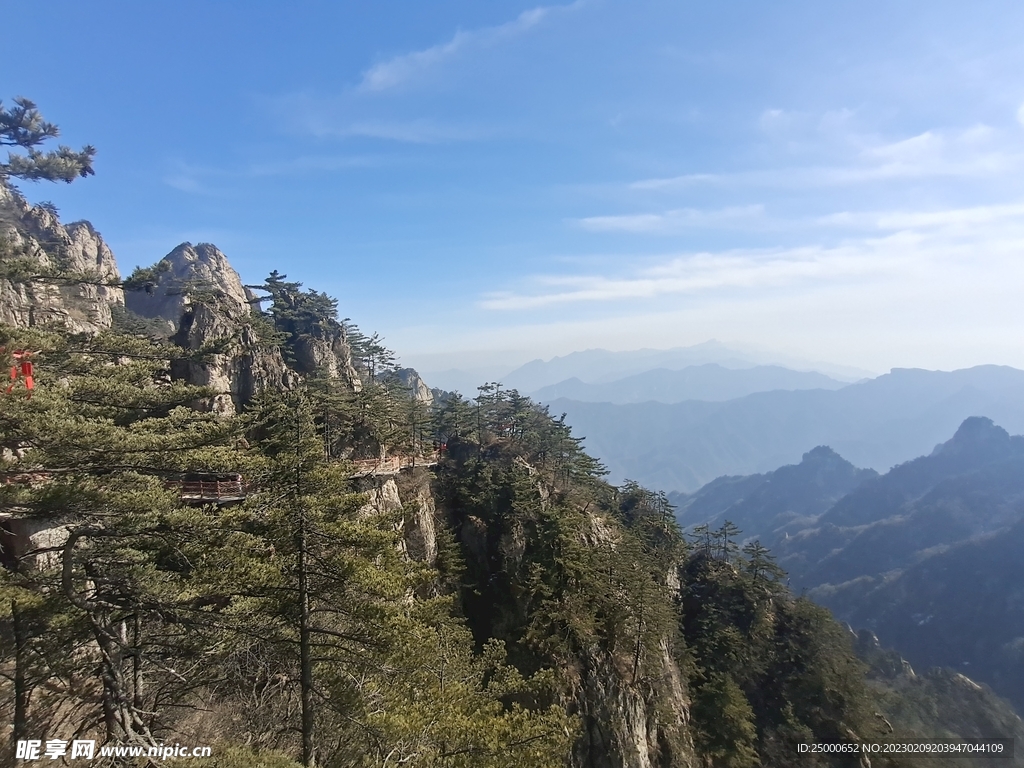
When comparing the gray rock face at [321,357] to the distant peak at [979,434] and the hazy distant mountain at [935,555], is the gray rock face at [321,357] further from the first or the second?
the distant peak at [979,434]

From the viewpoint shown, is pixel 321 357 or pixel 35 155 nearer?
pixel 35 155

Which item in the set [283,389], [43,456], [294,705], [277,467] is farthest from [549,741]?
[283,389]

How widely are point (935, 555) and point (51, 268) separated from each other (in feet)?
501

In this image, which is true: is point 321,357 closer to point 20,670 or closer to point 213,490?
point 213,490

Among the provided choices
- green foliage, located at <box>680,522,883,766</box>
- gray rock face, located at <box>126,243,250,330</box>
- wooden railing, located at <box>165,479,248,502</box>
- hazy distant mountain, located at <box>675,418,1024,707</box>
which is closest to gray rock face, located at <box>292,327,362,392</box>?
wooden railing, located at <box>165,479,248,502</box>

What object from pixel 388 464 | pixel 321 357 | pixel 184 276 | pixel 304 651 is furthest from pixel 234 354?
pixel 184 276

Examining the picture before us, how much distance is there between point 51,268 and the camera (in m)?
11.6

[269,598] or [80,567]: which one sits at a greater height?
[80,567]

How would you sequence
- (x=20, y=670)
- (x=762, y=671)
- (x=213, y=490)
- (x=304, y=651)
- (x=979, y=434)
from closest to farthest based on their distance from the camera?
(x=20, y=670) < (x=304, y=651) < (x=213, y=490) < (x=762, y=671) < (x=979, y=434)

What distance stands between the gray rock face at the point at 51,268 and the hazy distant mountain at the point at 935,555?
12151cm

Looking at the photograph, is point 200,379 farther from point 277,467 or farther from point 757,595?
point 757,595

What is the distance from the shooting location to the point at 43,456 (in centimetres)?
808

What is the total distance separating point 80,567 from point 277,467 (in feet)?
13.0

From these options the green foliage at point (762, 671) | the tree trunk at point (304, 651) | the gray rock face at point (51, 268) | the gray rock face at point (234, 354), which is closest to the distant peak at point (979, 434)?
the green foliage at point (762, 671)
